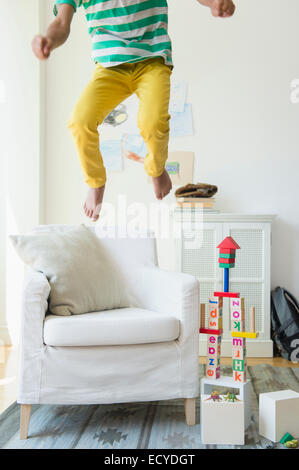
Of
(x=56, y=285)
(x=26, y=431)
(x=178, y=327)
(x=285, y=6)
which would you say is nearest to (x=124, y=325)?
(x=178, y=327)

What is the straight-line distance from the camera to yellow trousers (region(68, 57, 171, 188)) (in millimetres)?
1563

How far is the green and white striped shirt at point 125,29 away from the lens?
5.14ft

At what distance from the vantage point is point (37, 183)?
3123 millimetres

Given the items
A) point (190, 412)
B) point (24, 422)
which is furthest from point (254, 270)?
point (24, 422)

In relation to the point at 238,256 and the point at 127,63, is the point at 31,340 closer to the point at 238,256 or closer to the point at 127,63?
the point at 127,63

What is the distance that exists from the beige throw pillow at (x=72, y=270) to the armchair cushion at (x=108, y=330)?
0.13 m

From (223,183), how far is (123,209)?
27.8 inches

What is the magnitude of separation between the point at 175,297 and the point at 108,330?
32cm

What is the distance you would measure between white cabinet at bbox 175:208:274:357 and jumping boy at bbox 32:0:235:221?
135 cm

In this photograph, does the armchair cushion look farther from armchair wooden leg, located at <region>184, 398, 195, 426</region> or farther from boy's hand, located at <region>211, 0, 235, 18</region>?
boy's hand, located at <region>211, 0, 235, 18</region>

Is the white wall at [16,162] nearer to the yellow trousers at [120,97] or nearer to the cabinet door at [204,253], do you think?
the cabinet door at [204,253]

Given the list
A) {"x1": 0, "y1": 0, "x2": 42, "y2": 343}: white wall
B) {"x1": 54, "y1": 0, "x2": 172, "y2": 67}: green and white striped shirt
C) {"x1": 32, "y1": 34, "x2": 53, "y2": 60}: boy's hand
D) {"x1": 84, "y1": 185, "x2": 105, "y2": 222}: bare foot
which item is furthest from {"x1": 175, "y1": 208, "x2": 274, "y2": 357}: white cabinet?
{"x1": 32, "y1": 34, "x2": 53, "y2": 60}: boy's hand

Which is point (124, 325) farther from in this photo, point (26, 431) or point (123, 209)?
point (123, 209)

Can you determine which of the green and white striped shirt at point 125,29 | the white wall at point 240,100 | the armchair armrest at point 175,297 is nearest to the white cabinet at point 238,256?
the white wall at point 240,100
